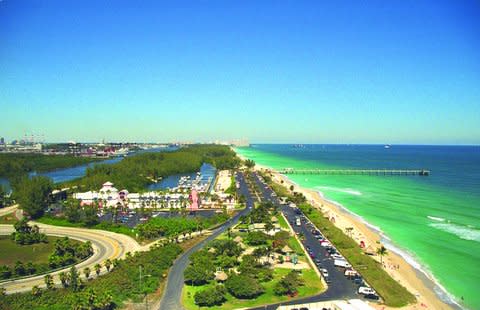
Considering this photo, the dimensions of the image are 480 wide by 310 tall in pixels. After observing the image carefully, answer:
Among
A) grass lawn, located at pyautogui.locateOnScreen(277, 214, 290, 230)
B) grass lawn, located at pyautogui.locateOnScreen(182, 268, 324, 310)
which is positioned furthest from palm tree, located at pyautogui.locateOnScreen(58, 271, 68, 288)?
grass lawn, located at pyautogui.locateOnScreen(277, 214, 290, 230)

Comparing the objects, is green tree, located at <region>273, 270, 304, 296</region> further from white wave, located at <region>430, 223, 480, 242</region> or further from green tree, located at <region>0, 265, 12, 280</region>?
white wave, located at <region>430, 223, 480, 242</region>

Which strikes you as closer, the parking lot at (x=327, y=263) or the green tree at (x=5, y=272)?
the parking lot at (x=327, y=263)

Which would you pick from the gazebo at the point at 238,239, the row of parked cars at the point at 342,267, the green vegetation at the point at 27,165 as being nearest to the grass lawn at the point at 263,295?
the row of parked cars at the point at 342,267

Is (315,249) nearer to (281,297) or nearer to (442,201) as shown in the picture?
(281,297)

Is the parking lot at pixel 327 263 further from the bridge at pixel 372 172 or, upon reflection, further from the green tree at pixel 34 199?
the bridge at pixel 372 172

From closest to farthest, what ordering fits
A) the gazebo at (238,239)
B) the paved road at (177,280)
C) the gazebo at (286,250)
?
1. the paved road at (177,280)
2. the gazebo at (286,250)
3. the gazebo at (238,239)

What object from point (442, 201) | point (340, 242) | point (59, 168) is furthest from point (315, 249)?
point (59, 168)

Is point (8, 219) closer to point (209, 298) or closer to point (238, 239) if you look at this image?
point (238, 239)
